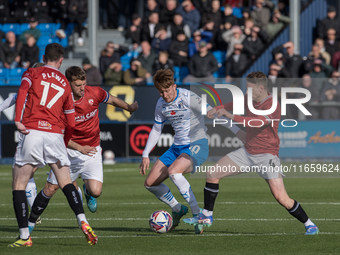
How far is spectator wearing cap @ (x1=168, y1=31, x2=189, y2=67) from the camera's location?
19.8 m

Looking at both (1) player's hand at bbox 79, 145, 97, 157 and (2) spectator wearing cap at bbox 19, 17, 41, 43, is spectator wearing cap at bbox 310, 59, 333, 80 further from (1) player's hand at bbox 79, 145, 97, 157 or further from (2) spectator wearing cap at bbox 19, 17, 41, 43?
(1) player's hand at bbox 79, 145, 97, 157

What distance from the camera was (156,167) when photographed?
812 centimetres

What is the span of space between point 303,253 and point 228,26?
14440mm

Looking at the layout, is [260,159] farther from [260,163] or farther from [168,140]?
[168,140]

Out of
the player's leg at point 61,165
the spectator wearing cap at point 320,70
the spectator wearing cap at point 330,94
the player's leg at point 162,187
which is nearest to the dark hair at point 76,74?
the player's leg at point 61,165

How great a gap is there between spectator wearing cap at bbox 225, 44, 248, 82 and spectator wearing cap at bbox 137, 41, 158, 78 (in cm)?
233

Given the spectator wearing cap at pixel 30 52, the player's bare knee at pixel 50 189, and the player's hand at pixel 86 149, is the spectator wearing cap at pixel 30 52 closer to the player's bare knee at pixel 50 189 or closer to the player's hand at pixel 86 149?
the player's hand at pixel 86 149

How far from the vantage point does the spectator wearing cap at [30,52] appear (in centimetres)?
2122

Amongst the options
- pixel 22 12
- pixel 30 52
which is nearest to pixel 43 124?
pixel 30 52

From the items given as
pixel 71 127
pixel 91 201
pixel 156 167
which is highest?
pixel 71 127

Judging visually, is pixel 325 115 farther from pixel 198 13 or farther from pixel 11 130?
pixel 11 130

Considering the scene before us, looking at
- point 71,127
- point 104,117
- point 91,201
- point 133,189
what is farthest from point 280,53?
point 71,127

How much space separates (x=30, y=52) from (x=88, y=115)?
13.7 metres

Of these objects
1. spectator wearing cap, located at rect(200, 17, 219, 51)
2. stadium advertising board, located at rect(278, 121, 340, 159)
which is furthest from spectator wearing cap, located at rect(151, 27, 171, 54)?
stadium advertising board, located at rect(278, 121, 340, 159)
